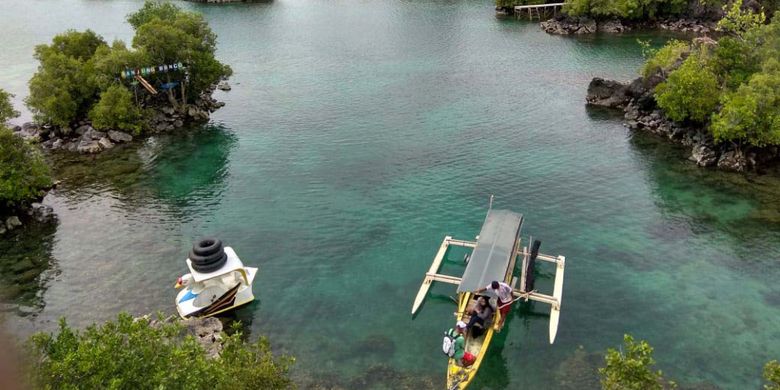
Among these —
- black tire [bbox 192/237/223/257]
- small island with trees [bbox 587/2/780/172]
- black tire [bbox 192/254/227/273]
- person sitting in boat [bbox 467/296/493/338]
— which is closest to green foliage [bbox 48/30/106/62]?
black tire [bbox 192/237/223/257]

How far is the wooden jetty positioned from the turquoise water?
4561cm

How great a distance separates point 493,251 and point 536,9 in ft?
353

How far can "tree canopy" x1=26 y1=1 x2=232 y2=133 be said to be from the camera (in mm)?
62969

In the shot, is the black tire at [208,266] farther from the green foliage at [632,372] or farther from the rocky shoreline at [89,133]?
the green foliage at [632,372]

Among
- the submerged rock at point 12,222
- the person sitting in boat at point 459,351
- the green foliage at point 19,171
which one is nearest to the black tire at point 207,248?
the person sitting in boat at point 459,351

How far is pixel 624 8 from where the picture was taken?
11369 cm

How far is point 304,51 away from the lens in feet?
345

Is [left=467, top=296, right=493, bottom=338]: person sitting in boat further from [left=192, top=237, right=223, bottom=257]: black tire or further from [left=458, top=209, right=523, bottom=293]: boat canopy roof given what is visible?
[left=192, top=237, right=223, bottom=257]: black tire

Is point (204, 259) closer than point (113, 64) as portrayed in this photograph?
Yes

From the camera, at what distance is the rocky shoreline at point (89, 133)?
63188mm

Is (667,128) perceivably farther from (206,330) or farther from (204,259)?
(206,330)

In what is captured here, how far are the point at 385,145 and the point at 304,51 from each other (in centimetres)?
4863

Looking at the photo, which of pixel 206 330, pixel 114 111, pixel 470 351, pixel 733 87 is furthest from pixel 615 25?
pixel 206 330

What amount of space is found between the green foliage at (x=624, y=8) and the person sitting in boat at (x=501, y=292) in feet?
320
